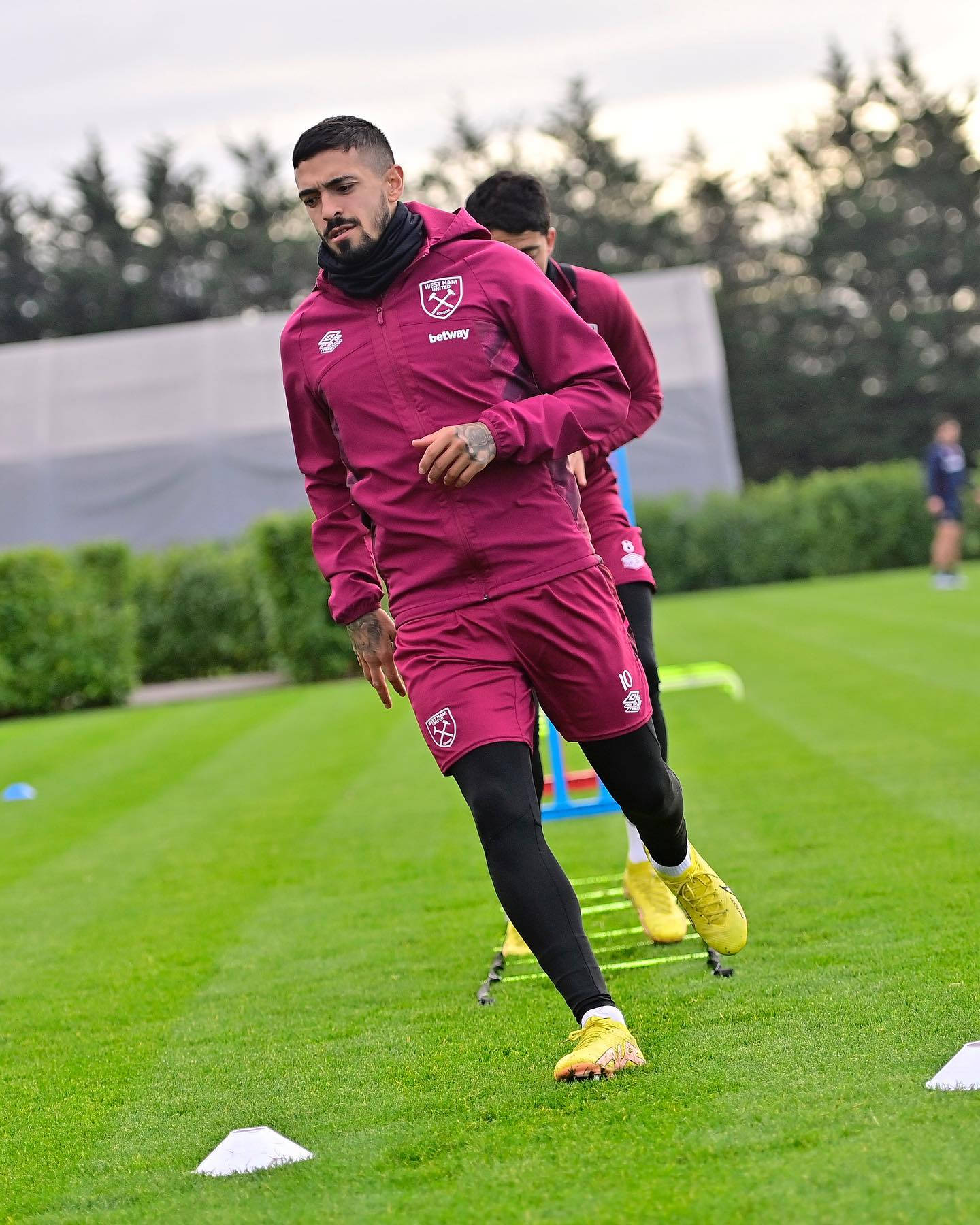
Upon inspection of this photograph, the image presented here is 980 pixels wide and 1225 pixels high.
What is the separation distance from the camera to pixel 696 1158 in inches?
119

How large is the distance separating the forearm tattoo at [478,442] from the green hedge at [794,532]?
25.0 meters

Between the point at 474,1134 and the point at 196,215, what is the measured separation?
190 ft

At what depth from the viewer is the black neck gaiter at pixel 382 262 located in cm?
374

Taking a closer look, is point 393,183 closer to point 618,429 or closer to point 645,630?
point 618,429

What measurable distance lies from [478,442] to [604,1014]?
1362 millimetres

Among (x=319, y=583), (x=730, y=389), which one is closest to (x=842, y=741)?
(x=319, y=583)

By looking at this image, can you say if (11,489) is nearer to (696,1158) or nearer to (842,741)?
(842,741)

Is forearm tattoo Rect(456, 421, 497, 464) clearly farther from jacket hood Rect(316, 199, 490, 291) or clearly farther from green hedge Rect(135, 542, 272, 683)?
green hedge Rect(135, 542, 272, 683)

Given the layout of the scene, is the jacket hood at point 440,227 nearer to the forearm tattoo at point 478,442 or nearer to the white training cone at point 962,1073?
the forearm tattoo at point 478,442

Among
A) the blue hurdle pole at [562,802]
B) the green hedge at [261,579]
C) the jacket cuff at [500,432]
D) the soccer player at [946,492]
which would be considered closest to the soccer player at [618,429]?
the jacket cuff at [500,432]

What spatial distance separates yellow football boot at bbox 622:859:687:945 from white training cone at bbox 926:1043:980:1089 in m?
1.91

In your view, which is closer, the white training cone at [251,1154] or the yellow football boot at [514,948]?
the white training cone at [251,1154]

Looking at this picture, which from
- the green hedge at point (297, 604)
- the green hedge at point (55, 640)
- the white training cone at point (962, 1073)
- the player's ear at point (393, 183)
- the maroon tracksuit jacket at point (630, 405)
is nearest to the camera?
the white training cone at point (962, 1073)

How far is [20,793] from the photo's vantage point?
10922mm
